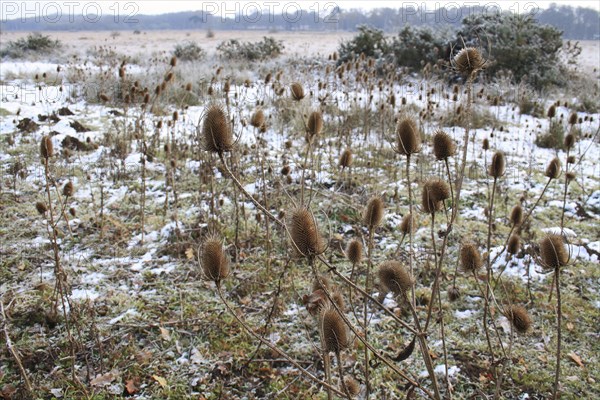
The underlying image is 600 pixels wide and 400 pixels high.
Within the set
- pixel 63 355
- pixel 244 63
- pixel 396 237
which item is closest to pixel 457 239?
pixel 396 237

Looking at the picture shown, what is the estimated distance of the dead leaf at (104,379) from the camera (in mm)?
2361

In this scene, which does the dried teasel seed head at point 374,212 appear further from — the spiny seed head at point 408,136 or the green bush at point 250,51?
the green bush at point 250,51

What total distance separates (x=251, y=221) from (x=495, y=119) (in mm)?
6076

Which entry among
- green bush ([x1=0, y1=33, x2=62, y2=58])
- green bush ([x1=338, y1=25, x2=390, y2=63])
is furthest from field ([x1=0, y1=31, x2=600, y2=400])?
green bush ([x1=0, y1=33, x2=62, y2=58])

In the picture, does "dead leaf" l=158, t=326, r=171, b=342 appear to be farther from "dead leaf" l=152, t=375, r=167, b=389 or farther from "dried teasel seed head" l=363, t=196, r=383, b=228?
"dried teasel seed head" l=363, t=196, r=383, b=228

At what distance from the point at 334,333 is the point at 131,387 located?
5.05 feet

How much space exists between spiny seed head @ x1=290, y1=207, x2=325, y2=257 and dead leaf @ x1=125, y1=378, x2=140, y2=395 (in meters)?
1.62

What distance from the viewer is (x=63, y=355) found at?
2600mm

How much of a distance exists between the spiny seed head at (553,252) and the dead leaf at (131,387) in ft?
6.73

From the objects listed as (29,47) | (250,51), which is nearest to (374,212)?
(250,51)

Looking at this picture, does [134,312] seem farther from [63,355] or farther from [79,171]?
[79,171]

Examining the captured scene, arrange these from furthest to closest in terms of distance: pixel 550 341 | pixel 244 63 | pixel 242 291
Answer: pixel 244 63 < pixel 242 291 < pixel 550 341

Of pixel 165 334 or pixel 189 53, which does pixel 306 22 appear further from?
pixel 165 334

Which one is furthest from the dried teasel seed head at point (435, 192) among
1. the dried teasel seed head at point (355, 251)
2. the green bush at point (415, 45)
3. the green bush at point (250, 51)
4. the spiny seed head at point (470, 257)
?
the green bush at point (250, 51)
